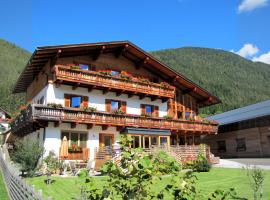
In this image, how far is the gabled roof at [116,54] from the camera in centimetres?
2355

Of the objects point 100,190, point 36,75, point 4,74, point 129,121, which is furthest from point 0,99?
point 100,190

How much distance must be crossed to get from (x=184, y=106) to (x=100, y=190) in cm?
2850

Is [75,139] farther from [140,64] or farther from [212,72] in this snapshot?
[212,72]

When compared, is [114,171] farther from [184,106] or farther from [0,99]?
[0,99]

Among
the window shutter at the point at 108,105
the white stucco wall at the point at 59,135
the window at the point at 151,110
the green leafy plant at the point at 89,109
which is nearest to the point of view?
the white stucco wall at the point at 59,135

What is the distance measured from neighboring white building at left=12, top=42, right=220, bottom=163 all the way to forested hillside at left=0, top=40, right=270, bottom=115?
62767 mm

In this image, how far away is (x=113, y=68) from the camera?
2753 centimetres

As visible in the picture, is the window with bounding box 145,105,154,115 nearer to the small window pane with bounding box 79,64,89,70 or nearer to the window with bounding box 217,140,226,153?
the small window pane with bounding box 79,64,89,70

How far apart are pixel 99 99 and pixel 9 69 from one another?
442 feet

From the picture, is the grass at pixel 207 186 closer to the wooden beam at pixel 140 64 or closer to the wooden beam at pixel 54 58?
the wooden beam at pixel 54 58

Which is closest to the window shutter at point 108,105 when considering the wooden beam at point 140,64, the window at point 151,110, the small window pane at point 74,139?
the small window pane at point 74,139

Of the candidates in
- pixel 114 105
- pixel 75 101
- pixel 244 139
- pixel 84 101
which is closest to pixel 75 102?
pixel 75 101

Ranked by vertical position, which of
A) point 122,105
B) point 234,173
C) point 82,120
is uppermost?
point 122,105

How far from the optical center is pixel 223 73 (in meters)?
148
